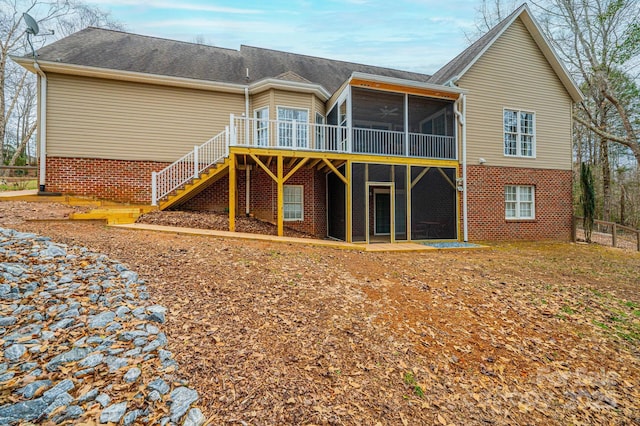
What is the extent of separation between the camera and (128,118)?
32.6ft

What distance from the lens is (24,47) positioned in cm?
1823

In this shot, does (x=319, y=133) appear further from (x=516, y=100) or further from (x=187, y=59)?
(x=516, y=100)

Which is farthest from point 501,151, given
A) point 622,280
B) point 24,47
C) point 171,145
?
point 24,47

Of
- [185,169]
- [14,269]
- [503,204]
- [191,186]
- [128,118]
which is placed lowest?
[14,269]

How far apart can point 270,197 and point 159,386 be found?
8989mm

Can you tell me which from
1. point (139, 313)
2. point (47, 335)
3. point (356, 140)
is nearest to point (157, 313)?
point (139, 313)

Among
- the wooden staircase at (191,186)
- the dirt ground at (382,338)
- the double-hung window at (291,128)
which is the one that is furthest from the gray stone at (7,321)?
the double-hung window at (291,128)

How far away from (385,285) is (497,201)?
28.5ft

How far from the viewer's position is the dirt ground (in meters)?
2.46

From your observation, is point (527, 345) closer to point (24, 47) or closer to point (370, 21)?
point (370, 21)

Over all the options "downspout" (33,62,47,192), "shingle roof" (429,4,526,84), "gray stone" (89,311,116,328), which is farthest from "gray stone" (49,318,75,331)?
"shingle roof" (429,4,526,84)

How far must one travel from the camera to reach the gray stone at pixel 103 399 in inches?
80.3

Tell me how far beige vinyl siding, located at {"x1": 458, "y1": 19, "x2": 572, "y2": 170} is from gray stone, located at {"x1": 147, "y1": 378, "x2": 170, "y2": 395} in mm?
11446

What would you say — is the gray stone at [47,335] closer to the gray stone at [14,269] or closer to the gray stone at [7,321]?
the gray stone at [7,321]
